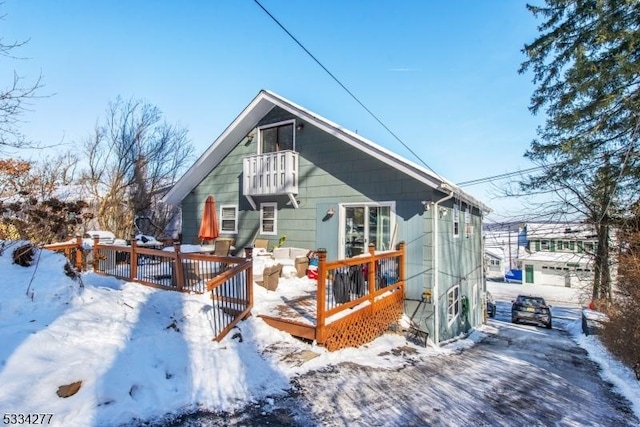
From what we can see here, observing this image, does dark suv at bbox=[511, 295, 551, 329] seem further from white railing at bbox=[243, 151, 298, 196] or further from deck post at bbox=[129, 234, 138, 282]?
deck post at bbox=[129, 234, 138, 282]

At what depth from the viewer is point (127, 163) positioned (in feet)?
61.8

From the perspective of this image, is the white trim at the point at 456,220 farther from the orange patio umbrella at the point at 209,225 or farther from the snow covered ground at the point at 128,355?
the orange patio umbrella at the point at 209,225

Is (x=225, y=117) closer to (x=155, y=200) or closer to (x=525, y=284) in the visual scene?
(x=155, y=200)

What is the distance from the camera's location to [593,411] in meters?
4.39

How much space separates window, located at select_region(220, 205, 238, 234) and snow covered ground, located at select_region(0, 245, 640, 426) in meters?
5.85

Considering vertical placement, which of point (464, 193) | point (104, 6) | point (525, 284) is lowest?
point (525, 284)

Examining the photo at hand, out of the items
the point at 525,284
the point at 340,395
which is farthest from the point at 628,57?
the point at 525,284

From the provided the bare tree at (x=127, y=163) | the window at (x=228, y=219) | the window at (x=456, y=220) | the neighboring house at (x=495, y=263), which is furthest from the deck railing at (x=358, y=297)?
the neighboring house at (x=495, y=263)

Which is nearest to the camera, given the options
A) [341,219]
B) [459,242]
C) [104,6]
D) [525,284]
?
[104,6]

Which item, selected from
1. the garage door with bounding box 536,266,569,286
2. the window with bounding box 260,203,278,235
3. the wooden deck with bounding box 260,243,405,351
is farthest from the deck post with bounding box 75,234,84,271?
the garage door with bounding box 536,266,569,286

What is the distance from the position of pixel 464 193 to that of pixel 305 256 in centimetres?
479

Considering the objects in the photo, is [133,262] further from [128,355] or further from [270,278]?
[128,355]

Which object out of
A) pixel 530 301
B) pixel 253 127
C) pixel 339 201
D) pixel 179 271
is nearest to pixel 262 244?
pixel 339 201

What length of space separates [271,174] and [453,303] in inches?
264
